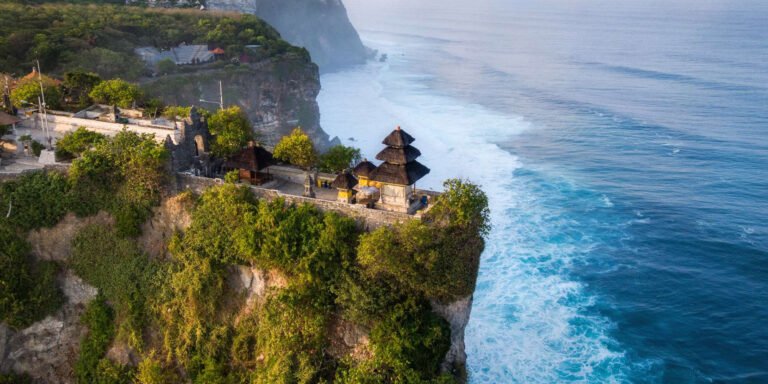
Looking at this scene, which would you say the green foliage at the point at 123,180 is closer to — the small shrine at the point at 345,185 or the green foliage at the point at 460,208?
the small shrine at the point at 345,185

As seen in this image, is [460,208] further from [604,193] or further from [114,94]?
[604,193]

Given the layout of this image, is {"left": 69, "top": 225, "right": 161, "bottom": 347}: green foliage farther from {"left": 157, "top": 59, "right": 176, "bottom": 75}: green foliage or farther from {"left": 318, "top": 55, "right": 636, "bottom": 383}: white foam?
{"left": 157, "top": 59, "right": 176, "bottom": 75}: green foliage

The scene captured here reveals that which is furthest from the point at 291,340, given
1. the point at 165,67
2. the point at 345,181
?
the point at 165,67

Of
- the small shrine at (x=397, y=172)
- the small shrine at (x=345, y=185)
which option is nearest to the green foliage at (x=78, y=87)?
the small shrine at (x=345, y=185)

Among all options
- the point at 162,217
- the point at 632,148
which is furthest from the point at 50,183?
the point at 632,148

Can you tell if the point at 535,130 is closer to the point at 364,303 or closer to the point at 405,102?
the point at 405,102

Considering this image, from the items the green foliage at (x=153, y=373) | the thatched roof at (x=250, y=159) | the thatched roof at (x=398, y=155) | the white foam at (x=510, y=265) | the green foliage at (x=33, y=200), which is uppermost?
the thatched roof at (x=398, y=155)

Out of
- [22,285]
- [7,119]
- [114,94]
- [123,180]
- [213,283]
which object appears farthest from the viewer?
[114,94]
